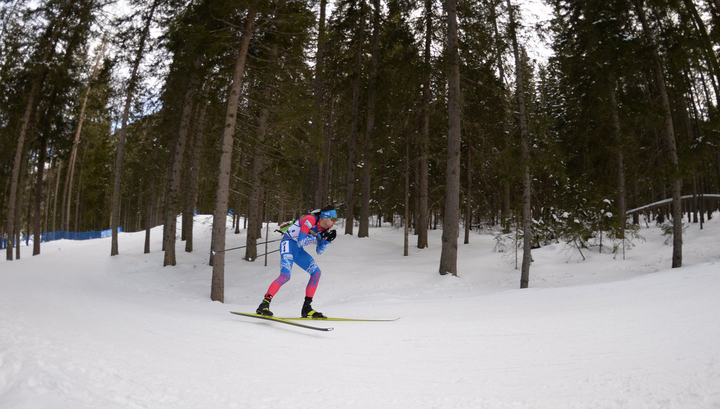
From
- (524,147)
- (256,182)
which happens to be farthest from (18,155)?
(524,147)

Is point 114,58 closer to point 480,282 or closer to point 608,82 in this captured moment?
point 480,282

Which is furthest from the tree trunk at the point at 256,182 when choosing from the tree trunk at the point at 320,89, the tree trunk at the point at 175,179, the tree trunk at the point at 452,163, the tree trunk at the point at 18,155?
the tree trunk at the point at 18,155

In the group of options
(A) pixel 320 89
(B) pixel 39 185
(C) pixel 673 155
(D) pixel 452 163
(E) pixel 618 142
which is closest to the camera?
(C) pixel 673 155

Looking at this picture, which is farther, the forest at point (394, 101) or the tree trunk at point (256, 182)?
the tree trunk at point (256, 182)

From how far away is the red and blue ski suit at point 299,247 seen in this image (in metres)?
6.82

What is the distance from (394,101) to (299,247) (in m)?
12.1

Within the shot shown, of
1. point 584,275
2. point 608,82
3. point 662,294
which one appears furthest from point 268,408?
point 608,82

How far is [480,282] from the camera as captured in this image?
13.1 meters

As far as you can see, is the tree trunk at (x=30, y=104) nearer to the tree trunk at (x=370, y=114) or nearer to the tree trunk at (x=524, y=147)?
the tree trunk at (x=370, y=114)

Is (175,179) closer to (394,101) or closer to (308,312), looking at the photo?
(394,101)

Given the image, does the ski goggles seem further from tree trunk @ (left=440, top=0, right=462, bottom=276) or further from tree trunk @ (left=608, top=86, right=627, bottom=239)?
tree trunk @ (left=608, top=86, right=627, bottom=239)

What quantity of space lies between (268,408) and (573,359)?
3037 mm

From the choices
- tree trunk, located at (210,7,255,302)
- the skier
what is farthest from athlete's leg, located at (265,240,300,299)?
tree trunk, located at (210,7,255,302)

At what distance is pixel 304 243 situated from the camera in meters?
6.87
